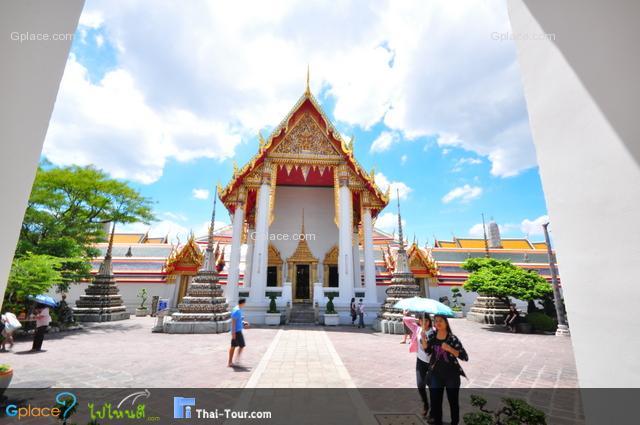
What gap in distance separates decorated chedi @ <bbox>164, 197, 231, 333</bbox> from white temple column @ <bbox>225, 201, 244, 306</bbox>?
1949mm

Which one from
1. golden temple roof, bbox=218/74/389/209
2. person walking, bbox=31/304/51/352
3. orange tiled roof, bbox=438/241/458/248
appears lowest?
person walking, bbox=31/304/51/352

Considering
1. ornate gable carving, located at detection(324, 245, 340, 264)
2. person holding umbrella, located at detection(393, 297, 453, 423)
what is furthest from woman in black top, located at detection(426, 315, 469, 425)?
ornate gable carving, located at detection(324, 245, 340, 264)

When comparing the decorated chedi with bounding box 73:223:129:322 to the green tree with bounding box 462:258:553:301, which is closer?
the green tree with bounding box 462:258:553:301

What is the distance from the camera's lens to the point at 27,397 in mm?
3459

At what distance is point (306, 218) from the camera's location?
16609 mm

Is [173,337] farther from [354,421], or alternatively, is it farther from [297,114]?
[297,114]

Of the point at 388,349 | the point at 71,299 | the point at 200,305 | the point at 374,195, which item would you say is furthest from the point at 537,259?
the point at 71,299

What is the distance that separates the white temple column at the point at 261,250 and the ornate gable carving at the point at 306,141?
6.80 feet

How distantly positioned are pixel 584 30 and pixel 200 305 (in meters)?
10.7

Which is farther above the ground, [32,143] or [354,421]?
[32,143]

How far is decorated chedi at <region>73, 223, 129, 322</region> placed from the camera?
11859 millimetres

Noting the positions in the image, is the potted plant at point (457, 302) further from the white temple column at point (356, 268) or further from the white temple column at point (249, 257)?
the white temple column at point (249, 257)

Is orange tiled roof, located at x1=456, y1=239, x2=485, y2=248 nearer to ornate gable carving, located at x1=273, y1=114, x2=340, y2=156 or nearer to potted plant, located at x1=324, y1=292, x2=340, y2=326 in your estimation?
ornate gable carving, located at x1=273, y1=114, x2=340, y2=156

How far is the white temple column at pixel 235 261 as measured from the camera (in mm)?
12172
